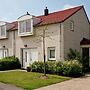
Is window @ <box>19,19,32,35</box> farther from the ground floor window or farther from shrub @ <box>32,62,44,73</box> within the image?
the ground floor window

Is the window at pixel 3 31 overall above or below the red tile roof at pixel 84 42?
above

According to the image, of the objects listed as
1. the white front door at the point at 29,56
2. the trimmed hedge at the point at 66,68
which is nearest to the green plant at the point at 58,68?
the trimmed hedge at the point at 66,68

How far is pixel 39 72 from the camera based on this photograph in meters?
21.6

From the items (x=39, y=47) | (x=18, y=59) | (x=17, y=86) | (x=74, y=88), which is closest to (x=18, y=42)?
(x=18, y=59)

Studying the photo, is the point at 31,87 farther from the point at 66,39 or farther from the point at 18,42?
the point at 18,42

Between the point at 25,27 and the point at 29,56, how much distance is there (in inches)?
136

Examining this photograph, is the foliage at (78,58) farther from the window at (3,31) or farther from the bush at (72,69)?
the window at (3,31)

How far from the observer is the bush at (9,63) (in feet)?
83.8

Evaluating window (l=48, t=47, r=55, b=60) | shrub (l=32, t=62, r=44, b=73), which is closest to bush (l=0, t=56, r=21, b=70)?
shrub (l=32, t=62, r=44, b=73)

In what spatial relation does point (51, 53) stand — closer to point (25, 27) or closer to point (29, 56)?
point (29, 56)

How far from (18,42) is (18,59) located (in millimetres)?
2112

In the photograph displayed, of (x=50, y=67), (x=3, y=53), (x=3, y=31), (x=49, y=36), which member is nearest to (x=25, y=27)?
(x=49, y=36)

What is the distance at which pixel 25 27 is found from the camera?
84.7 ft

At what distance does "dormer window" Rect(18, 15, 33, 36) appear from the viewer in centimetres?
2525
